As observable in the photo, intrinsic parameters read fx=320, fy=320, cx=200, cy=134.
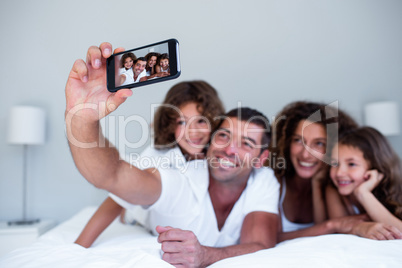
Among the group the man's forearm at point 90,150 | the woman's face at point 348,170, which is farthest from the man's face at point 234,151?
the man's forearm at point 90,150

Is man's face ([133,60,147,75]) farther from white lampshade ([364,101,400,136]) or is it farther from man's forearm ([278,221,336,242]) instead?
white lampshade ([364,101,400,136])

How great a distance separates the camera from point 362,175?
1386 mm

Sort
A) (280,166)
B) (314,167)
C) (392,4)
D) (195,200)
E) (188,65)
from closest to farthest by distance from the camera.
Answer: (195,200)
(314,167)
(280,166)
(188,65)
(392,4)

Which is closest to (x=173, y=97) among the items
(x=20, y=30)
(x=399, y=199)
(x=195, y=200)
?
(x=195, y=200)

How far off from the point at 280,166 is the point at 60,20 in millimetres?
1355

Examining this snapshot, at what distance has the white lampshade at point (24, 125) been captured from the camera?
1.90m

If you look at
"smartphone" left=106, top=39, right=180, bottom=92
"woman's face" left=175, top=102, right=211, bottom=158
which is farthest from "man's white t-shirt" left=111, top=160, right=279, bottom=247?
"smartphone" left=106, top=39, right=180, bottom=92

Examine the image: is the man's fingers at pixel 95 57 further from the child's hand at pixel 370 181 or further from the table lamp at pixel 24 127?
the table lamp at pixel 24 127

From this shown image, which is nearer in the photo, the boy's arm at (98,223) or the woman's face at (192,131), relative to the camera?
the boy's arm at (98,223)

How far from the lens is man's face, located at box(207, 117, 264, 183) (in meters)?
1.35

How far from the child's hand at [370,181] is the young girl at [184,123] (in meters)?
0.69

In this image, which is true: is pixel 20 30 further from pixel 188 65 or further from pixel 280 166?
pixel 280 166

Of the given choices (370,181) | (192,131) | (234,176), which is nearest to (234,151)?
(234,176)

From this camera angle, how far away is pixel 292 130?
163 cm
